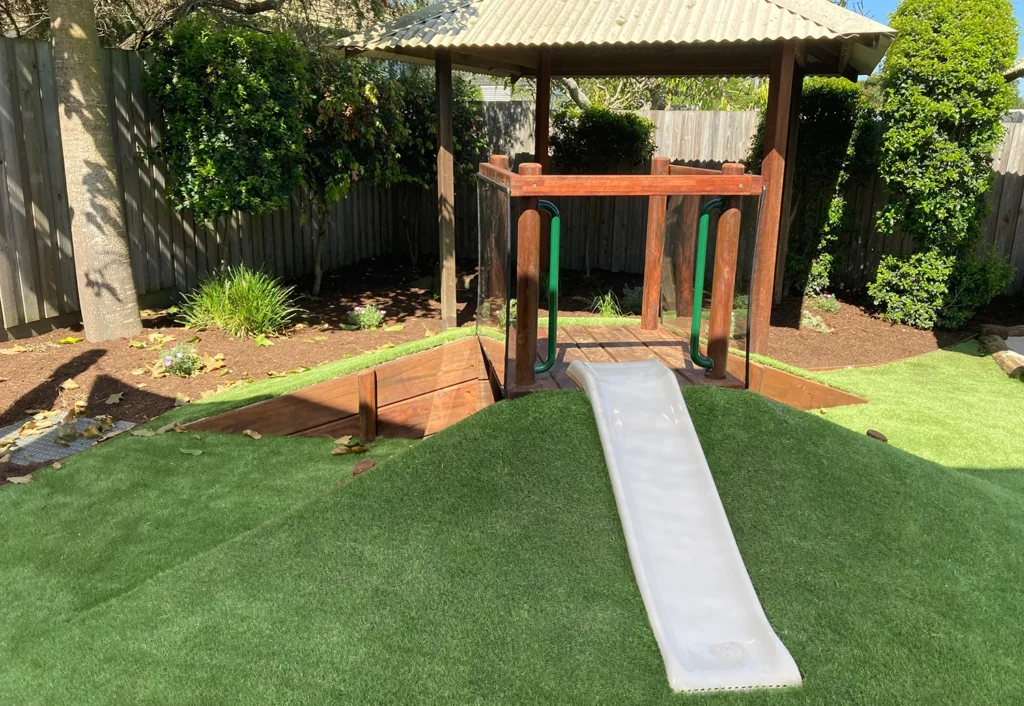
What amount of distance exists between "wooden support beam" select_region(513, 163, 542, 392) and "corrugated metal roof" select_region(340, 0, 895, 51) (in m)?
3.53

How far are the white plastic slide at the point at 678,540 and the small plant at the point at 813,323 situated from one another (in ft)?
18.8

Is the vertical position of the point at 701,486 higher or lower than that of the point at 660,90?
lower

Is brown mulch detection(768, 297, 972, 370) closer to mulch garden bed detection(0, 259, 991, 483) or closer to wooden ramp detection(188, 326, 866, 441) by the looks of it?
mulch garden bed detection(0, 259, 991, 483)

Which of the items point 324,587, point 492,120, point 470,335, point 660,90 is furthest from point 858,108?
point 660,90

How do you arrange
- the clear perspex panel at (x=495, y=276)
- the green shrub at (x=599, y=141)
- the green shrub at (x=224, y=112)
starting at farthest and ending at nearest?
1. the green shrub at (x=599, y=141)
2. the green shrub at (x=224, y=112)
3. the clear perspex panel at (x=495, y=276)

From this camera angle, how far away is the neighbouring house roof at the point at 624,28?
677cm

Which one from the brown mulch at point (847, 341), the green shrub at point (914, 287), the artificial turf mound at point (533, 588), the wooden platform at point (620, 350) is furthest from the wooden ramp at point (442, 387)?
the green shrub at point (914, 287)

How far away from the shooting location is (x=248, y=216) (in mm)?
9703

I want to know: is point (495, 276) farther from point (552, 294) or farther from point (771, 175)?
point (771, 175)

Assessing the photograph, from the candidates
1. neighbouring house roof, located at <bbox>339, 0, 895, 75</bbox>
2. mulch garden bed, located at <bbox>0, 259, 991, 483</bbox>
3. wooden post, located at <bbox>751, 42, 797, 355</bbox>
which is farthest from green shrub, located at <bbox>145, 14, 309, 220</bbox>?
wooden post, located at <bbox>751, 42, 797, 355</bbox>

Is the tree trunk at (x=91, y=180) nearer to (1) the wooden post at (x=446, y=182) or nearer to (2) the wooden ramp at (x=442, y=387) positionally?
(2) the wooden ramp at (x=442, y=387)

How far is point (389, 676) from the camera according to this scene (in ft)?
9.70

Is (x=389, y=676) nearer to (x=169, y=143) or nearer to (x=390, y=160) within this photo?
(x=169, y=143)

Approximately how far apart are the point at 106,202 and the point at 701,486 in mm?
5911
